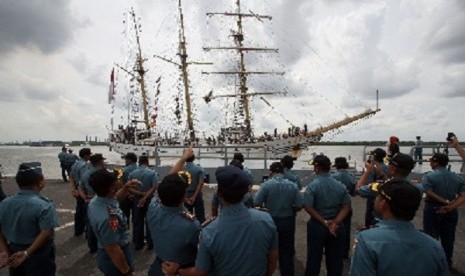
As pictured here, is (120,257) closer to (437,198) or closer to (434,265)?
(434,265)

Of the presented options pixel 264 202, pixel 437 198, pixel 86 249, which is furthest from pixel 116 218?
pixel 437 198

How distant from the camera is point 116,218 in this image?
379 centimetres

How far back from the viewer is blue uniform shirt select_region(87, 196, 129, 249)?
3664mm

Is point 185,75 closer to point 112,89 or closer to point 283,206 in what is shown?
point 112,89

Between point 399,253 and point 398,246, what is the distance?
4cm

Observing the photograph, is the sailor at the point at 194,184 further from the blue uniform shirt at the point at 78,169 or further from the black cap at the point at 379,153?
the black cap at the point at 379,153

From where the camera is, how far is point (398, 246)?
2.35 metres

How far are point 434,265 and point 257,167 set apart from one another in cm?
1482

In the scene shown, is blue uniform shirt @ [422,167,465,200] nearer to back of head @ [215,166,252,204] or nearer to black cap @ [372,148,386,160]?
black cap @ [372,148,386,160]

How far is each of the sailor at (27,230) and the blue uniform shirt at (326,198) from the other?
343 centimetres

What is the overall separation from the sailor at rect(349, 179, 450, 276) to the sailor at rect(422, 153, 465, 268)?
416cm

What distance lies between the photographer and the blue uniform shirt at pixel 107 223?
3664 millimetres

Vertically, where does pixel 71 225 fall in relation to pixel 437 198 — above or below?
below

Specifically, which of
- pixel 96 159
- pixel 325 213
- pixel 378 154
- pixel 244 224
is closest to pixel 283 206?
pixel 325 213
